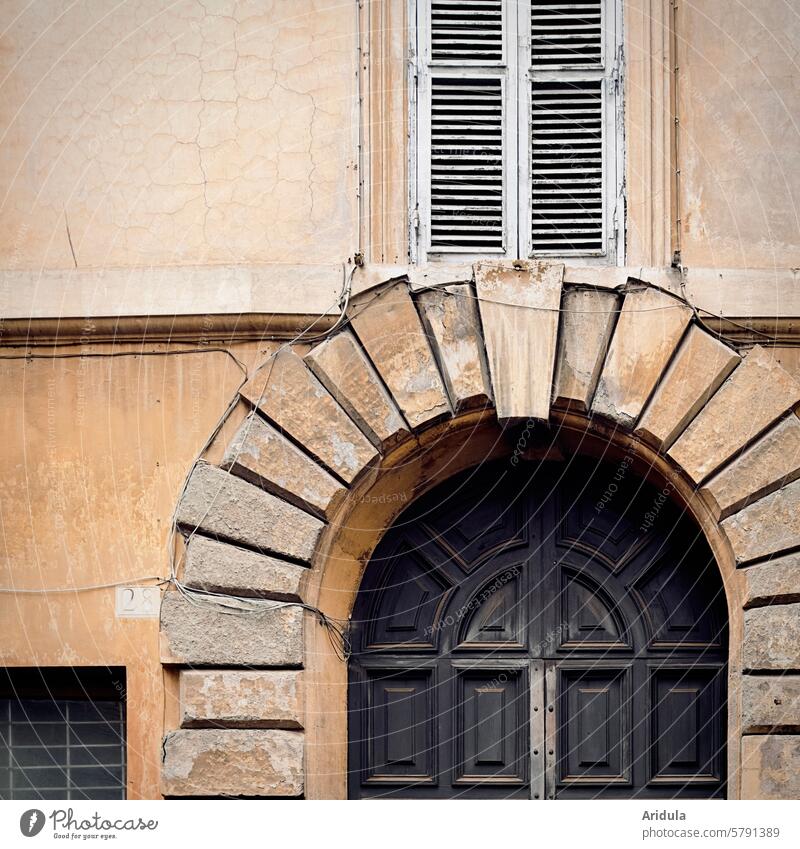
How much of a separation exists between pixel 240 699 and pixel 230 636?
289mm

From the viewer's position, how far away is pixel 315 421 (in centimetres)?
677

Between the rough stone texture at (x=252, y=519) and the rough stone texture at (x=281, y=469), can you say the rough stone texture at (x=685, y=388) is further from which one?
the rough stone texture at (x=252, y=519)

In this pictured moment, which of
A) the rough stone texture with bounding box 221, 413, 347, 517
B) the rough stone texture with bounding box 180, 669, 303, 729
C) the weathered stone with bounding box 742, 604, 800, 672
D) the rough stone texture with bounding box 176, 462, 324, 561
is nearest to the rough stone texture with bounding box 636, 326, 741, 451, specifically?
the weathered stone with bounding box 742, 604, 800, 672

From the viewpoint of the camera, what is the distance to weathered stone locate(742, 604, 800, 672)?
6504 mm

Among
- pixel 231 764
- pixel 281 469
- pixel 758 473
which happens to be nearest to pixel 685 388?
pixel 758 473

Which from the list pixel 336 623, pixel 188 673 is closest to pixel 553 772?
pixel 336 623

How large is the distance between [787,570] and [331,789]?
2.36 m

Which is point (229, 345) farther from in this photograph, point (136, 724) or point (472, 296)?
point (136, 724)

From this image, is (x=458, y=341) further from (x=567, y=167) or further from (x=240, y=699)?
(x=240, y=699)

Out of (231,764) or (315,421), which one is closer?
(231,764)

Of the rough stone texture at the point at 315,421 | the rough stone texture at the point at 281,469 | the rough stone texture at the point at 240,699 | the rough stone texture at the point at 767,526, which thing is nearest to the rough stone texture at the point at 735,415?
the rough stone texture at the point at 767,526

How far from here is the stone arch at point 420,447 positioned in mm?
6578

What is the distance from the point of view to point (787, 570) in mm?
6543

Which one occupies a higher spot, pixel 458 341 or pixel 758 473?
pixel 458 341
